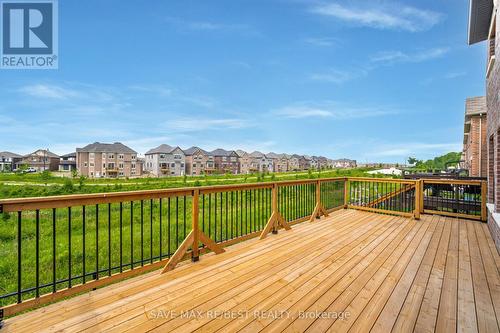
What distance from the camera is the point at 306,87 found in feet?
89.1

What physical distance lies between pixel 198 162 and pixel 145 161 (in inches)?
543

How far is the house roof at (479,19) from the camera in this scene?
4742 millimetres

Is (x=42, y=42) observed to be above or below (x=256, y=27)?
below

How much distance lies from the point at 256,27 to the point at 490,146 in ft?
39.1

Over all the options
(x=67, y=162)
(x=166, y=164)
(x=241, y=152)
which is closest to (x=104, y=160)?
(x=166, y=164)

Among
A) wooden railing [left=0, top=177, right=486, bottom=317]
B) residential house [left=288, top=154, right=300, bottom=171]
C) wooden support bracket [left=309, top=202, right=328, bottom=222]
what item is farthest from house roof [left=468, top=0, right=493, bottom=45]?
residential house [left=288, top=154, right=300, bottom=171]

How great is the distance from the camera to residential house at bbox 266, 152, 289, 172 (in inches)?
3209

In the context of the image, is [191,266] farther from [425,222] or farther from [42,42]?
[42,42]

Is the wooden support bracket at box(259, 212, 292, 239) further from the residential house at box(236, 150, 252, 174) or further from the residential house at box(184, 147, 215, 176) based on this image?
the residential house at box(236, 150, 252, 174)

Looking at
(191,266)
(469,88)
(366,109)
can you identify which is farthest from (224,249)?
(366,109)

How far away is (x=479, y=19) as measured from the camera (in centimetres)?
522

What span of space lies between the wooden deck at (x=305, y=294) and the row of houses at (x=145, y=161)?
57293 mm

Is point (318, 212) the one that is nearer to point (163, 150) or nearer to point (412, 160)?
point (163, 150)

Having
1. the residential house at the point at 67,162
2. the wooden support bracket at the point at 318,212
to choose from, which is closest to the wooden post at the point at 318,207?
the wooden support bracket at the point at 318,212
